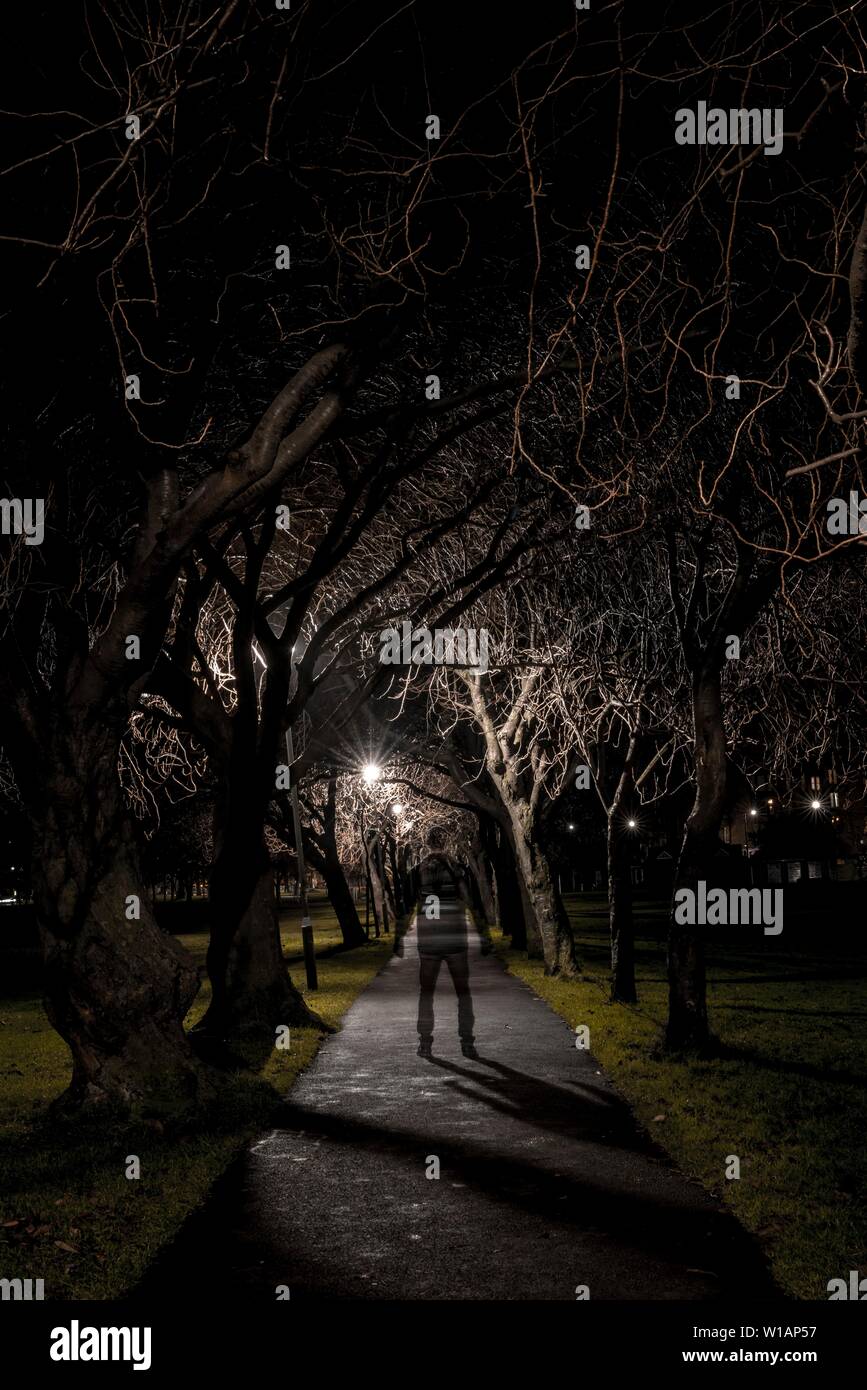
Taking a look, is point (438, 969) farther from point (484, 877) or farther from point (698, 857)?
point (484, 877)

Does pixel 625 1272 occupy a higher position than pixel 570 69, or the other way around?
pixel 570 69

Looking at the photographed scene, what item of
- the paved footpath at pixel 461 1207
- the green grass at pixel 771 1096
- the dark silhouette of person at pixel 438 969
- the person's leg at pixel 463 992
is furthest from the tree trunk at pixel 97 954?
the person's leg at pixel 463 992

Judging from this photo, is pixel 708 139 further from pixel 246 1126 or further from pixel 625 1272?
pixel 246 1126

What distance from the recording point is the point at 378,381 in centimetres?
1118

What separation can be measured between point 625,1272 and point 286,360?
26.9 feet

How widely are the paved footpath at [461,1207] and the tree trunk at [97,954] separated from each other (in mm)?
1153

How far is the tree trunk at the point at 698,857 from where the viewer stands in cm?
1112

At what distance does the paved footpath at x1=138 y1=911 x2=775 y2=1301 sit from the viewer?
5113mm

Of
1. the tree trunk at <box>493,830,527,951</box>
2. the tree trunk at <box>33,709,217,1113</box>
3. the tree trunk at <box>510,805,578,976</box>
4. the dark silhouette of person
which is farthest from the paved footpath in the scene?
the tree trunk at <box>493,830,527,951</box>

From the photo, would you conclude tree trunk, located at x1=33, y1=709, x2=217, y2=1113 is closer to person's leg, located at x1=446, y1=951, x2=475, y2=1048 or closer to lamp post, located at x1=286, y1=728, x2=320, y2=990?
person's leg, located at x1=446, y1=951, x2=475, y2=1048

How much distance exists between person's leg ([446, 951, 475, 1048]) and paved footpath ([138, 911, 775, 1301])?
2.99 meters

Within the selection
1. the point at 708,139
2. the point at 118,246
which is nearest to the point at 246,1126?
the point at 118,246

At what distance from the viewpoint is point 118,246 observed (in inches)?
321

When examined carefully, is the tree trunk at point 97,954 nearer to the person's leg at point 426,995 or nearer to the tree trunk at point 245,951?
the tree trunk at point 245,951
